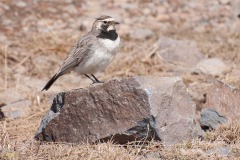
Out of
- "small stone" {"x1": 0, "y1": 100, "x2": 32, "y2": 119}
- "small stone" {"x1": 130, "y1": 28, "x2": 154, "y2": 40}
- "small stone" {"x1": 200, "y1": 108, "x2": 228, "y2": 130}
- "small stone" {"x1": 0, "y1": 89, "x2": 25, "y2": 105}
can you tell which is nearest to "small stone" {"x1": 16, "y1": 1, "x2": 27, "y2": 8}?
"small stone" {"x1": 130, "y1": 28, "x2": 154, "y2": 40}

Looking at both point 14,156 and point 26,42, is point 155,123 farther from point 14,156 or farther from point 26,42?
point 26,42

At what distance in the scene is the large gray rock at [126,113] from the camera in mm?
6383

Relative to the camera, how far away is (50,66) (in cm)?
1023

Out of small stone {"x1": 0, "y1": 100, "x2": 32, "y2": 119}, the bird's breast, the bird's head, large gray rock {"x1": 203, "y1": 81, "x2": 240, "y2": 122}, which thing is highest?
the bird's head

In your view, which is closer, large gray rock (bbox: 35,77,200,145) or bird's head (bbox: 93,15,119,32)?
large gray rock (bbox: 35,77,200,145)

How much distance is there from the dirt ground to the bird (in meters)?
0.96

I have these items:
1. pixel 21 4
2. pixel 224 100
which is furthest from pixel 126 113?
pixel 21 4

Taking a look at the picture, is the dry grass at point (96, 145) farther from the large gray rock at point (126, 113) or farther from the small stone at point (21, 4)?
the small stone at point (21, 4)

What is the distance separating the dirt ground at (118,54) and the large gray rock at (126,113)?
0.56ft

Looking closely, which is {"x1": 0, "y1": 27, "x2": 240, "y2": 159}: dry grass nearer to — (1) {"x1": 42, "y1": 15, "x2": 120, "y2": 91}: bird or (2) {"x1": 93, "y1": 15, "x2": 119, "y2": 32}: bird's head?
(1) {"x1": 42, "y1": 15, "x2": 120, "y2": 91}: bird

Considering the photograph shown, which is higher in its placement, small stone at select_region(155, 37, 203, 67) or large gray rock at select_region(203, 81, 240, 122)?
large gray rock at select_region(203, 81, 240, 122)

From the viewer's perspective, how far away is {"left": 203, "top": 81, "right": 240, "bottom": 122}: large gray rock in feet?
24.0

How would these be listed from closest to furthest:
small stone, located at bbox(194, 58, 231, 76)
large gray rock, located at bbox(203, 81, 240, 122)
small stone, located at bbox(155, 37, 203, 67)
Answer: large gray rock, located at bbox(203, 81, 240, 122) → small stone, located at bbox(194, 58, 231, 76) → small stone, located at bbox(155, 37, 203, 67)

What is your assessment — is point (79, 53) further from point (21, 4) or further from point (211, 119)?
point (21, 4)
